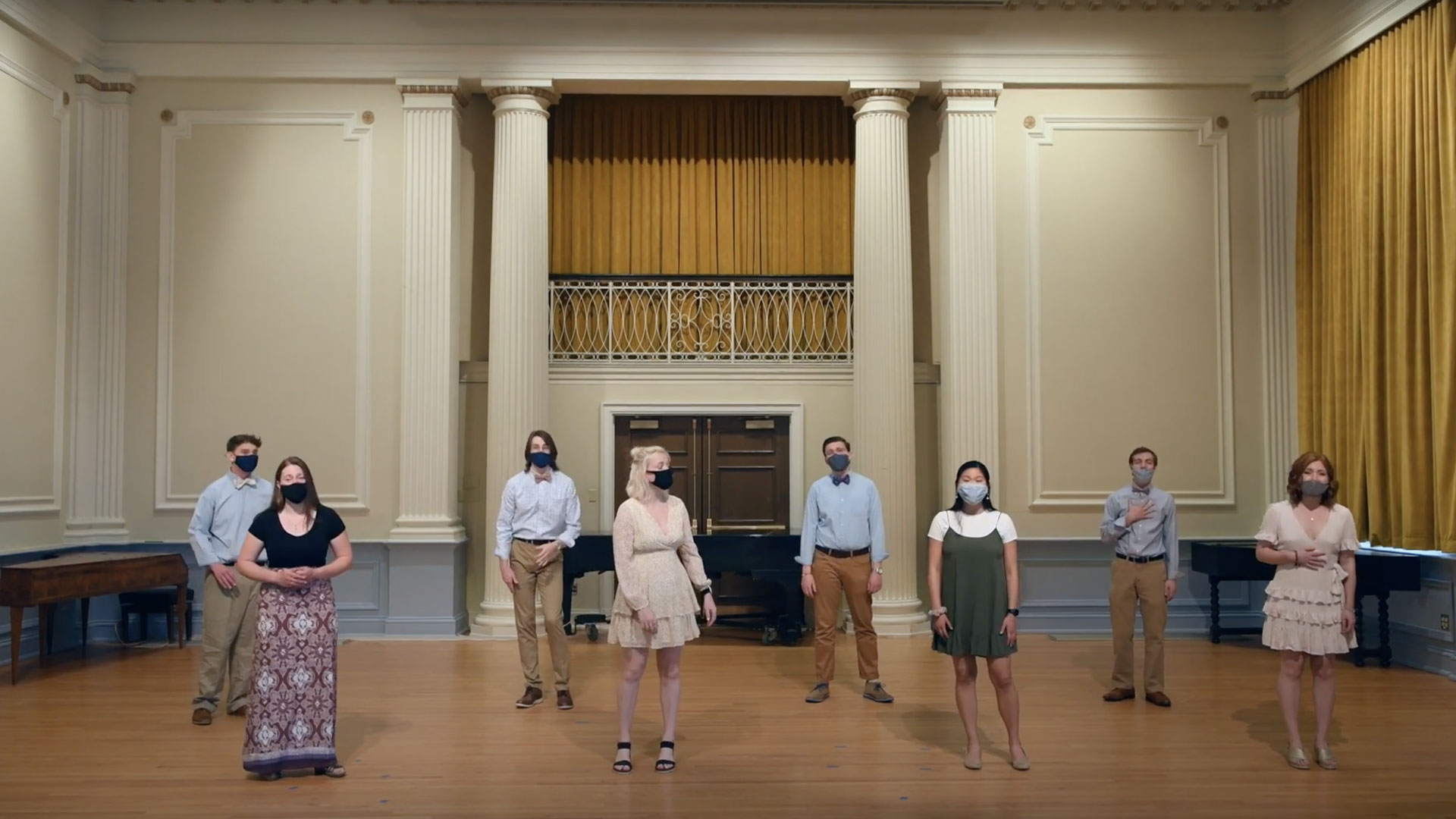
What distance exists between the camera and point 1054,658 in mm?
8883

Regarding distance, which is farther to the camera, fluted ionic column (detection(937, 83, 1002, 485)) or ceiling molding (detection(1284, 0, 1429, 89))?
fluted ionic column (detection(937, 83, 1002, 485))

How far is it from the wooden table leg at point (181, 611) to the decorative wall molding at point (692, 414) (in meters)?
3.65

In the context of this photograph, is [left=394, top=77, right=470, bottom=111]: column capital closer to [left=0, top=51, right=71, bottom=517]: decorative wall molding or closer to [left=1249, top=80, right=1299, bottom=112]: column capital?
[left=0, top=51, right=71, bottom=517]: decorative wall molding

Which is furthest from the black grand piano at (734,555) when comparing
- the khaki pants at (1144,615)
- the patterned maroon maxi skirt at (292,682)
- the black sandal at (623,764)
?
the patterned maroon maxi skirt at (292,682)

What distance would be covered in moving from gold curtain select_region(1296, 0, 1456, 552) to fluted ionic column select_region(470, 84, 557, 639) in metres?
6.88

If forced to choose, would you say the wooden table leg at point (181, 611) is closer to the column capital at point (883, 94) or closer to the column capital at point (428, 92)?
→ the column capital at point (428, 92)

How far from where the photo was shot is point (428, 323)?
10.2 metres

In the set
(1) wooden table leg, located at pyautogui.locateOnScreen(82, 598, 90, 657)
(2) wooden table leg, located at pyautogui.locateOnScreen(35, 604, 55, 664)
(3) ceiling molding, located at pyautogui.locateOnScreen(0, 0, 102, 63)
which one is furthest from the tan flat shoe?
(3) ceiling molding, located at pyautogui.locateOnScreen(0, 0, 102, 63)

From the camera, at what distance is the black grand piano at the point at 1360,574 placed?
8320mm

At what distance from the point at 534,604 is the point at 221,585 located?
6.00ft

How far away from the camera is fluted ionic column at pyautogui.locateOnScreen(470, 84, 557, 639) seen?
10.1 meters

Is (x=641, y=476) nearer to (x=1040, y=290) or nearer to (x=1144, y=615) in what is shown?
(x=1144, y=615)

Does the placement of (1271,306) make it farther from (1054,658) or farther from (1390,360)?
(1054,658)

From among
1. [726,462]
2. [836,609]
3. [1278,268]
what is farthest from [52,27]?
[1278,268]
